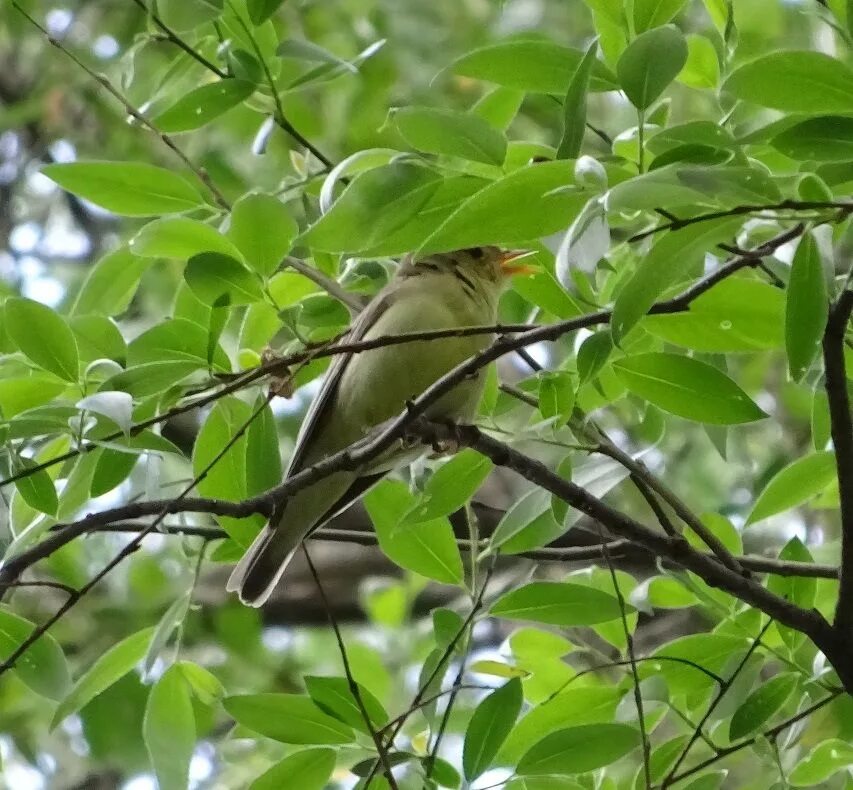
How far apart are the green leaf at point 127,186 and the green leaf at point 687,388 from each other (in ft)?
2.34

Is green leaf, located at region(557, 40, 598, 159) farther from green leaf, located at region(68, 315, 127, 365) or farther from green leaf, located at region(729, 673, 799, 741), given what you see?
green leaf, located at region(729, 673, 799, 741)

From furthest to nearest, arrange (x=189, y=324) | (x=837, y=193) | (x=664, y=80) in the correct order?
(x=189, y=324) → (x=837, y=193) → (x=664, y=80)

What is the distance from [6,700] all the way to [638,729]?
2.47m

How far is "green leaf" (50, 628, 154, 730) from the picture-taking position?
1812 mm

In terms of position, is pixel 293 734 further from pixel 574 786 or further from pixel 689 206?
pixel 689 206

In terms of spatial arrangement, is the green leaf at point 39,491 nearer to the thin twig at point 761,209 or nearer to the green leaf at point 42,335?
the green leaf at point 42,335

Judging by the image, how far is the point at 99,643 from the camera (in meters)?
4.27

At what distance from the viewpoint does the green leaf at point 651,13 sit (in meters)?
1.51

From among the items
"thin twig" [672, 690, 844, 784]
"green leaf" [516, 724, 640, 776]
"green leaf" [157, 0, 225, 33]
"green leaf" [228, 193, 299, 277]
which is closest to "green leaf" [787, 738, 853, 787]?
"thin twig" [672, 690, 844, 784]

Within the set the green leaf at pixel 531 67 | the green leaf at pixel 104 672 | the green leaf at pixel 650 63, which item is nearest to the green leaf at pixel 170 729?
the green leaf at pixel 104 672

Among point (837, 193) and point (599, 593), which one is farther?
point (599, 593)

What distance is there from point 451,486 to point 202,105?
698 millimetres

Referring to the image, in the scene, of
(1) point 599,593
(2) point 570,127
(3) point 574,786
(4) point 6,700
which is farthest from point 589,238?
(4) point 6,700

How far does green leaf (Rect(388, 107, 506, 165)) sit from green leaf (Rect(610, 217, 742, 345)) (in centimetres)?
31
